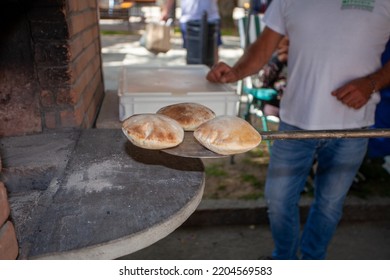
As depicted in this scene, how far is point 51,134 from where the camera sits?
1722 mm

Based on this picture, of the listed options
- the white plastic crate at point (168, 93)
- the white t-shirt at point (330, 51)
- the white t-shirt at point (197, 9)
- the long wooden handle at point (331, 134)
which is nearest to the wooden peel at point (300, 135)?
the long wooden handle at point (331, 134)

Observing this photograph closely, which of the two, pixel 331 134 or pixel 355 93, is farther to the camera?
pixel 355 93

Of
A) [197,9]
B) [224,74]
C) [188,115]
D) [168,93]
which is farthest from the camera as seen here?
[197,9]

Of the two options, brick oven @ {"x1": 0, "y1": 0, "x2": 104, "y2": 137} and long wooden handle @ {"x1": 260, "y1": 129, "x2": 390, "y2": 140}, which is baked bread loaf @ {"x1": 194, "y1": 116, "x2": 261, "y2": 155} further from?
brick oven @ {"x1": 0, "y1": 0, "x2": 104, "y2": 137}

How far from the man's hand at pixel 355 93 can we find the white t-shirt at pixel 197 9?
11.9 ft

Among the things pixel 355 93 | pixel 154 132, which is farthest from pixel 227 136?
pixel 355 93

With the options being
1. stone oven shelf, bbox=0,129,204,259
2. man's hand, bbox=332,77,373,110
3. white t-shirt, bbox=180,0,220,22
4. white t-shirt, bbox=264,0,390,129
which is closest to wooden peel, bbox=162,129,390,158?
stone oven shelf, bbox=0,129,204,259

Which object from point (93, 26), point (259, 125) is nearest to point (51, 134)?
point (93, 26)

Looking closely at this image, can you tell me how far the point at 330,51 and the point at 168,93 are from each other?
89 cm

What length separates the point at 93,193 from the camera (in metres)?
1.14

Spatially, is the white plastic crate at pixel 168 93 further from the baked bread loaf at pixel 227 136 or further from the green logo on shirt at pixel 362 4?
the baked bread loaf at pixel 227 136

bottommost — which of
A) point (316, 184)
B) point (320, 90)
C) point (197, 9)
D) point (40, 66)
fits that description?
point (316, 184)

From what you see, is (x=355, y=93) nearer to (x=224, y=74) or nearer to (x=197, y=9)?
(x=224, y=74)
